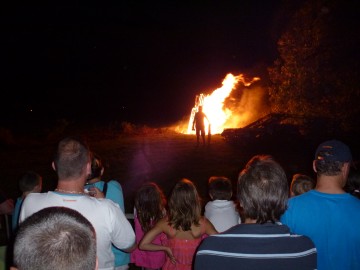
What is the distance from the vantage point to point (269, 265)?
241cm

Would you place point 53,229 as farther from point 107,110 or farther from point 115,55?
point 115,55

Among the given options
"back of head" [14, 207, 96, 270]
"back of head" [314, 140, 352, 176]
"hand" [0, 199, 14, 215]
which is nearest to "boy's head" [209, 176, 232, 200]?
"back of head" [314, 140, 352, 176]

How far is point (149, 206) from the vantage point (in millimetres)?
4816

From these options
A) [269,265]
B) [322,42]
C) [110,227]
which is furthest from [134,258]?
[322,42]

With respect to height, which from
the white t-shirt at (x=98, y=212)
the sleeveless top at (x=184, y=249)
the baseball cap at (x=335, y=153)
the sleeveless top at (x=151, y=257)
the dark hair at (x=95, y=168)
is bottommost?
the sleeveless top at (x=151, y=257)

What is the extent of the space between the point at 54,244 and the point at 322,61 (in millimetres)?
19064

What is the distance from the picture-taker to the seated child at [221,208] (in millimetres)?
5020

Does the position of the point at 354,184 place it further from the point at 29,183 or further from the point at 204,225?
the point at 29,183

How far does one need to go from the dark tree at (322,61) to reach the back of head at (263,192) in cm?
1644

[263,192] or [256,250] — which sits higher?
[263,192]

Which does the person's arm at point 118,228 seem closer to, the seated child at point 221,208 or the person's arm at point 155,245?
the person's arm at point 155,245

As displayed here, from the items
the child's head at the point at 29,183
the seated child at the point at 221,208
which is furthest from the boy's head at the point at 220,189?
the child's head at the point at 29,183

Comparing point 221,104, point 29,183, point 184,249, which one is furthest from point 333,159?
point 221,104

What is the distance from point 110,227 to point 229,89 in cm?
2393
